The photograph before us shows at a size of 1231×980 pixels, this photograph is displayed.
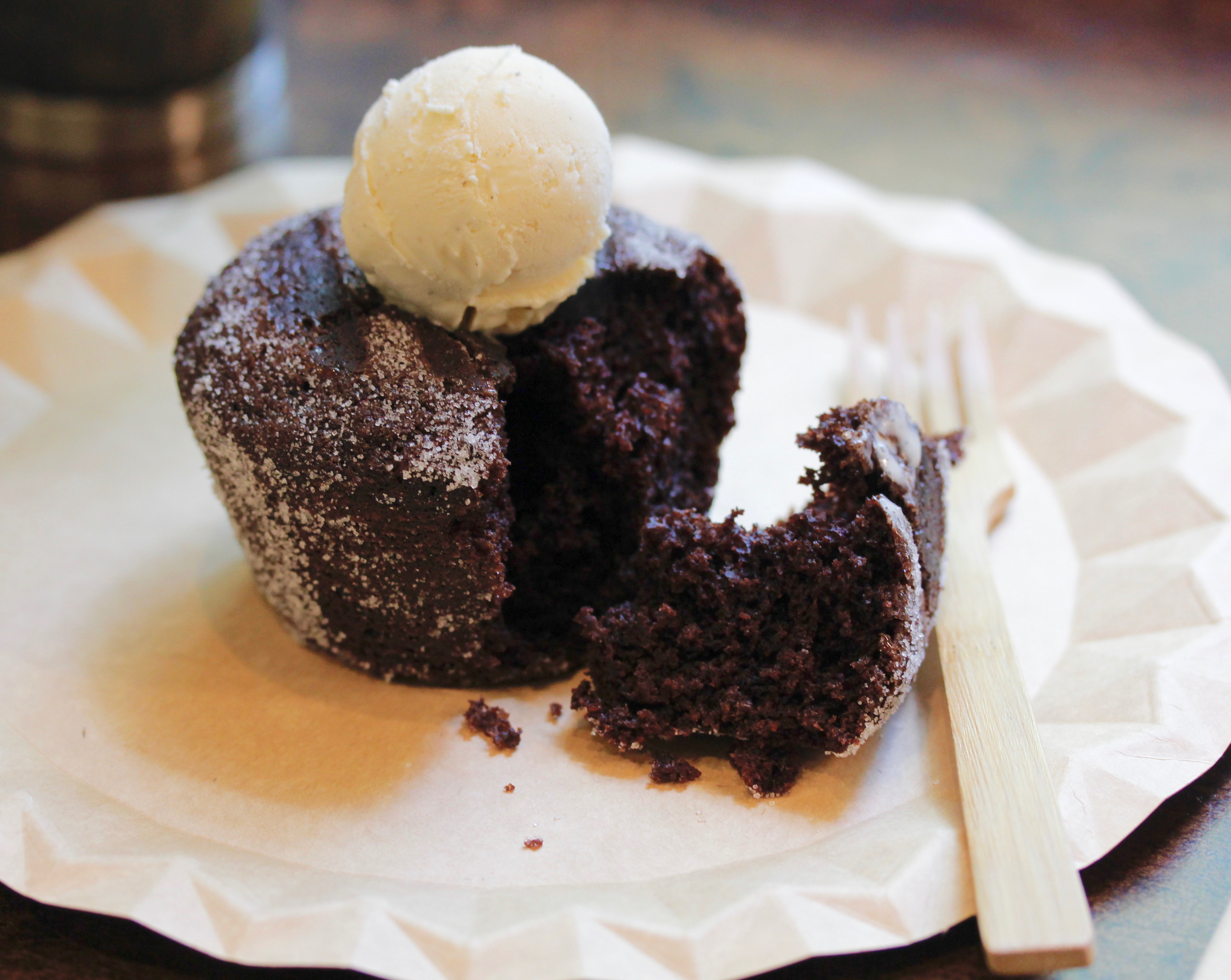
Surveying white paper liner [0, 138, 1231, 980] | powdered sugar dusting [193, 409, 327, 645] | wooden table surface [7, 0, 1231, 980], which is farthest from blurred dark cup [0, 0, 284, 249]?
powdered sugar dusting [193, 409, 327, 645]

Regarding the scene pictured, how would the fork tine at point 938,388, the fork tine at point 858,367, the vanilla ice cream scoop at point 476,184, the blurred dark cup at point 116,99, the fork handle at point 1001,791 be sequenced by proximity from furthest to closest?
the blurred dark cup at point 116,99 < the fork tine at point 858,367 < the fork tine at point 938,388 < the vanilla ice cream scoop at point 476,184 < the fork handle at point 1001,791

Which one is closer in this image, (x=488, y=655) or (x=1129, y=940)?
(x=1129, y=940)

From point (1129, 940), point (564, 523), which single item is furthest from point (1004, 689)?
point (564, 523)

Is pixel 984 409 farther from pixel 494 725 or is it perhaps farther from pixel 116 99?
pixel 116 99

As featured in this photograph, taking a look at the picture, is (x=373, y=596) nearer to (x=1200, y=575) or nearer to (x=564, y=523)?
(x=564, y=523)

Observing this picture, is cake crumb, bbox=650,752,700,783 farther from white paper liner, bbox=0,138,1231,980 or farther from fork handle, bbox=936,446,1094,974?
fork handle, bbox=936,446,1094,974

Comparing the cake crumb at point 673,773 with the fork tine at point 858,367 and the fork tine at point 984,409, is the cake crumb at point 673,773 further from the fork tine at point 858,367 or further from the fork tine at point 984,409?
the fork tine at point 858,367

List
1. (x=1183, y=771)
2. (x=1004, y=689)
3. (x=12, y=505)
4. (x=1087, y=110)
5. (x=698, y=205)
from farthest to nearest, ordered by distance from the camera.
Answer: (x=1087, y=110) → (x=698, y=205) → (x=12, y=505) → (x=1004, y=689) → (x=1183, y=771)

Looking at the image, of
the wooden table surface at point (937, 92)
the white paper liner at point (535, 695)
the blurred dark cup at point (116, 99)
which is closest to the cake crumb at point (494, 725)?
the white paper liner at point (535, 695)
